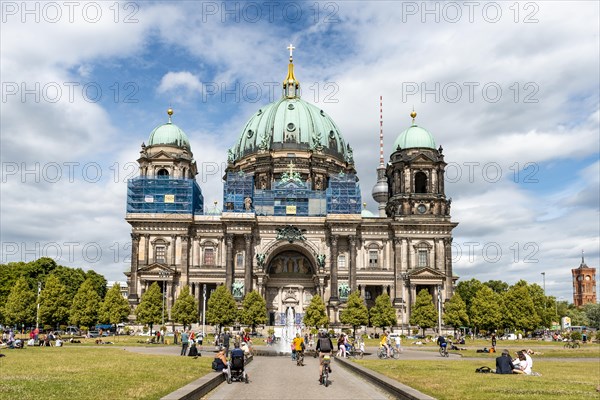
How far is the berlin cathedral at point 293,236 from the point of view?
9712cm

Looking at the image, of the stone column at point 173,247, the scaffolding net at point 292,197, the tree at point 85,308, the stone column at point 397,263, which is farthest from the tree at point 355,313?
the tree at point 85,308

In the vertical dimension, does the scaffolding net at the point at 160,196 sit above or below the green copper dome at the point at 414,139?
below

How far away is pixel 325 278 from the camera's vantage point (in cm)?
9825

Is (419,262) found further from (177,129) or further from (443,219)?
(177,129)

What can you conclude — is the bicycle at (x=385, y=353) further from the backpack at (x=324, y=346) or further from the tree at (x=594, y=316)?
the tree at (x=594, y=316)

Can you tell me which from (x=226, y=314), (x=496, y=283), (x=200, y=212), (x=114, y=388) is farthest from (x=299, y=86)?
(x=114, y=388)

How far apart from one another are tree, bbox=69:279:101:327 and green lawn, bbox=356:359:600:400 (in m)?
58.2

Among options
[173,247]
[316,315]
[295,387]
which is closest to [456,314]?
[316,315]

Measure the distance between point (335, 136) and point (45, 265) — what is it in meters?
59.1

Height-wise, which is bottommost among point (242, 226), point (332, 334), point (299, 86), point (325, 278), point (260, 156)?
point (332, 334)

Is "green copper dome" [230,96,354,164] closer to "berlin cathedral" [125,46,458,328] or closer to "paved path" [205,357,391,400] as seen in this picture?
"berlin cathedral" [125,46,458,328]

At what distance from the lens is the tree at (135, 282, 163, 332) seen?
8231cm

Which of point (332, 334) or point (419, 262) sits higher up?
point (419, 262)

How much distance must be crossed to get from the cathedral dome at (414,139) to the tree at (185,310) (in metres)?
44.2
